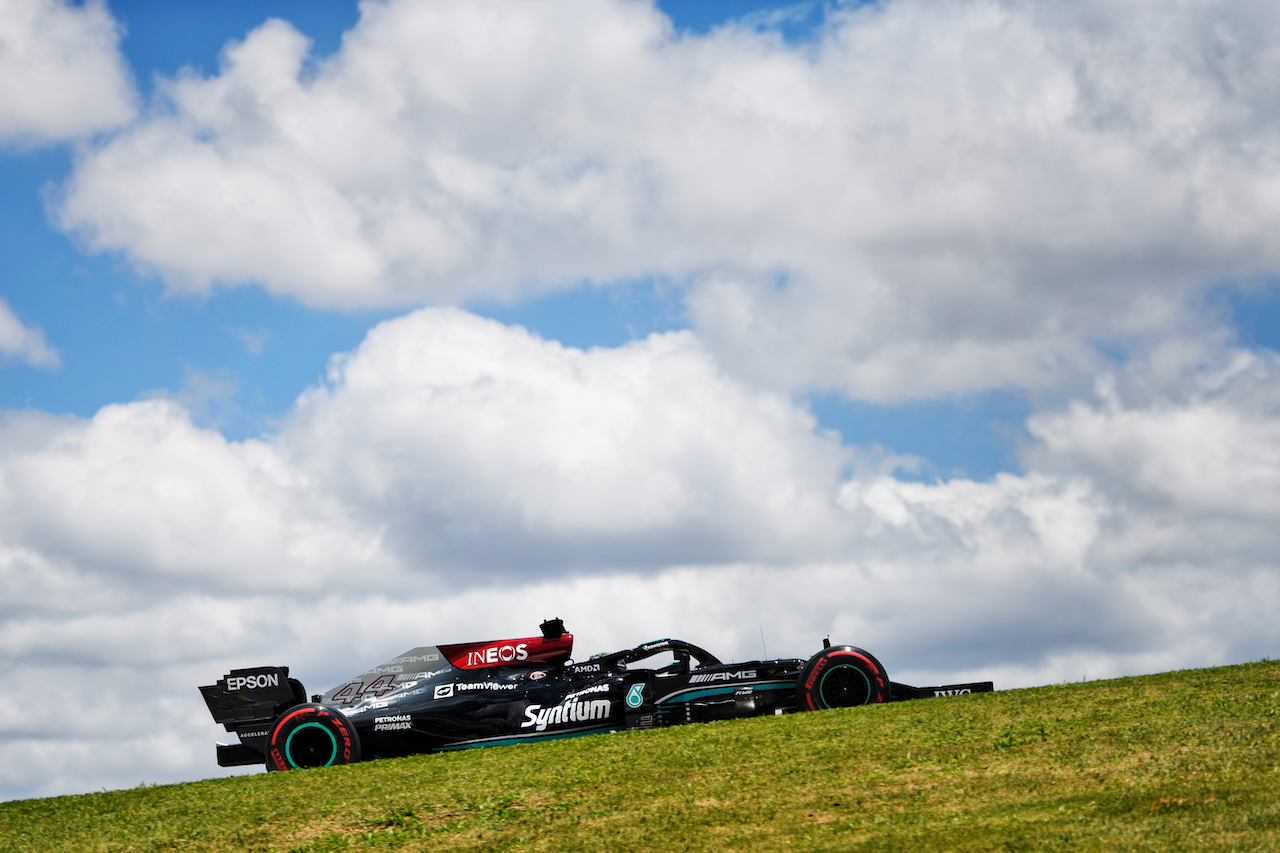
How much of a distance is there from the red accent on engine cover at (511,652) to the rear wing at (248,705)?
2524 mm

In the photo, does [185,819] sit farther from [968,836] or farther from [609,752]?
[968,836]

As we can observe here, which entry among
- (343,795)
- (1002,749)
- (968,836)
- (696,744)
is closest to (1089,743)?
(1002,749)

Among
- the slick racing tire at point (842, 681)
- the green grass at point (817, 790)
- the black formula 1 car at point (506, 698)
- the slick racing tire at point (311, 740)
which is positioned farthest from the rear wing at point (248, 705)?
the slick racing tire at point (842, 681)

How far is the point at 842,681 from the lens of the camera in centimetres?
1575

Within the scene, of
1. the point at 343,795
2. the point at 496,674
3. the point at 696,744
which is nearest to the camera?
the point at 343,795

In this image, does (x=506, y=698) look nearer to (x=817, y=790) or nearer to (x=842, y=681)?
(x=842, y=681)

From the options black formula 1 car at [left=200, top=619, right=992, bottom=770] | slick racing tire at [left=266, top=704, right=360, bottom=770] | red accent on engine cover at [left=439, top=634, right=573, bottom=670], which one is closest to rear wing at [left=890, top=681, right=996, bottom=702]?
black formula 1 car at [left=200, top=619, right=992, bottom=770]

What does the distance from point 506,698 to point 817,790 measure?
275 inches

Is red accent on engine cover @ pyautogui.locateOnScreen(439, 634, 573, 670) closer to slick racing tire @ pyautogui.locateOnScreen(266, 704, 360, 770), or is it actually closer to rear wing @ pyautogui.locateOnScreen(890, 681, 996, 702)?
slick racing tire @ pyautogui.locateOnScreen(266, 704, 360, 770)

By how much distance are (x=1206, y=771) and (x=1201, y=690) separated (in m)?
4.17

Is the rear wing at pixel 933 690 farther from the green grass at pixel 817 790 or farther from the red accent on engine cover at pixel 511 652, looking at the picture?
the red accent on engine cover at pixel 511 652

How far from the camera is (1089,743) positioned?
11.5 metres


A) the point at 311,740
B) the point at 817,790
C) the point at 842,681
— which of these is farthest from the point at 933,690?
the point at 311,740

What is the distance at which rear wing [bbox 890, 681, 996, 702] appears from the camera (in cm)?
1599
